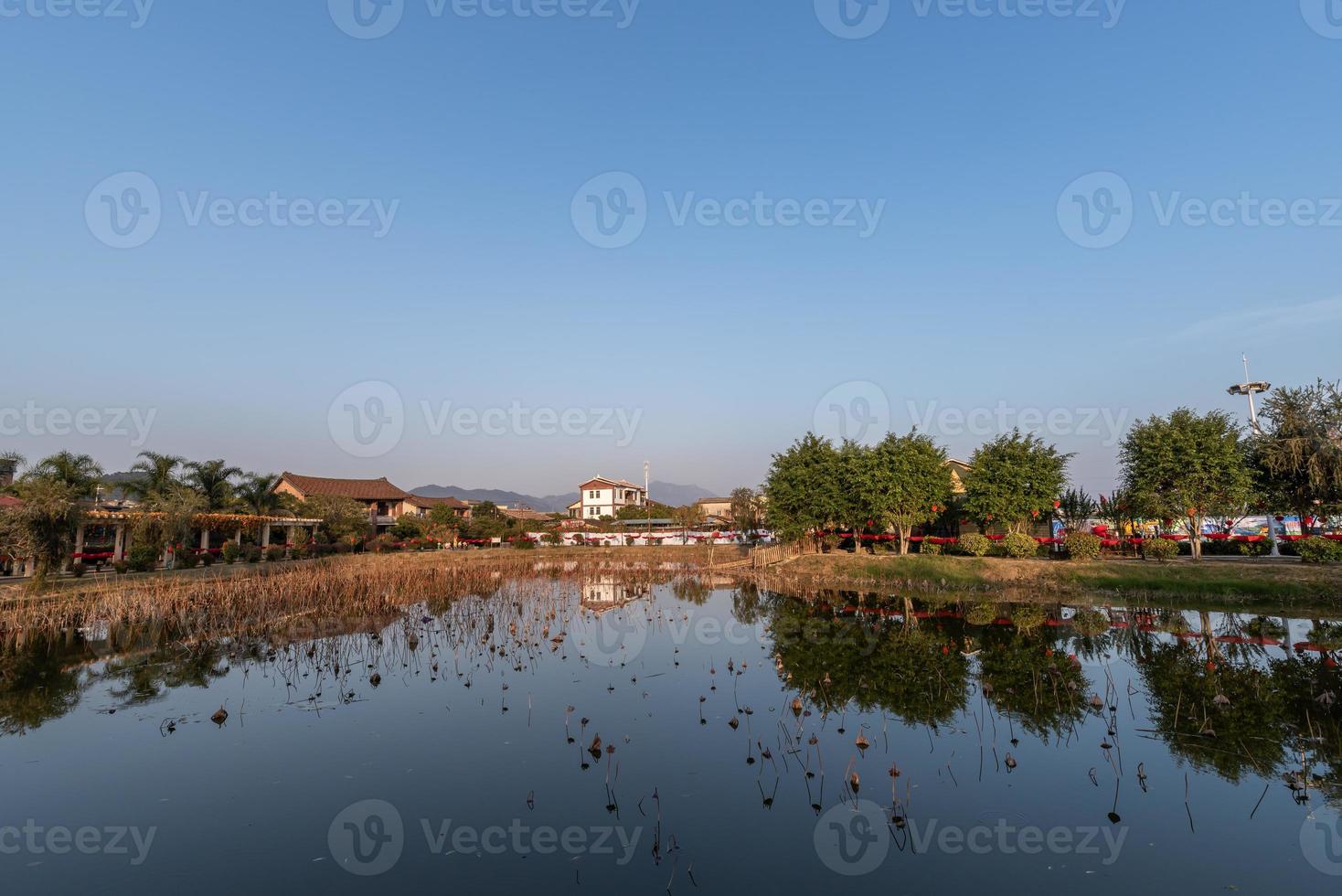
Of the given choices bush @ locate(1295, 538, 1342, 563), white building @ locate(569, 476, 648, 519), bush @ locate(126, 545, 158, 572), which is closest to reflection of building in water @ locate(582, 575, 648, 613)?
bush @ locate(126, 545, 158, 572)

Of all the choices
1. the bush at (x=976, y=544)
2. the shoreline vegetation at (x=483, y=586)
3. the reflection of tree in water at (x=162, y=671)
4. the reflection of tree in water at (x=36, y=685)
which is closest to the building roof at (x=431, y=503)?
the shoreline vegetation at (x=483, y=586)

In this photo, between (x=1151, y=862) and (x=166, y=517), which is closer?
(x=1151, y=862)

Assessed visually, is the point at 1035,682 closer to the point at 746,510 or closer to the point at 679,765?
the point at 679,765

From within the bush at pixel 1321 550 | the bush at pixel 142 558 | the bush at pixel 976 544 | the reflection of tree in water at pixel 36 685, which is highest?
the bush at pixel 1321 550

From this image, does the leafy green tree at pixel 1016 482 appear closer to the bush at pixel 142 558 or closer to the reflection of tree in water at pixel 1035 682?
the reflection of tree in water at pixel 1035 682

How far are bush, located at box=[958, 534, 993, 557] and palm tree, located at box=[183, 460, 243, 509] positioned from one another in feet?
151

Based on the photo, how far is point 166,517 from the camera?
100ft

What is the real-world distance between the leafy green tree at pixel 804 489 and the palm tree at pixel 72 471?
36116mm

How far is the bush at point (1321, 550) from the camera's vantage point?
2398cm

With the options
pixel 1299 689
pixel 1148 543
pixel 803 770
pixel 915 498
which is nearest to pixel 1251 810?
pixel 803 770

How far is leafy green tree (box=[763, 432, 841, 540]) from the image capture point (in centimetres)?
4116

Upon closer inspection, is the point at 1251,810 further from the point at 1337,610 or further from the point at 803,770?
the point at 1337,610

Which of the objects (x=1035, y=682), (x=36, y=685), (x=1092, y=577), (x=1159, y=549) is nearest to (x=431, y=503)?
(x=36, y=685)

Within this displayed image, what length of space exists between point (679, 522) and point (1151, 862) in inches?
2806
